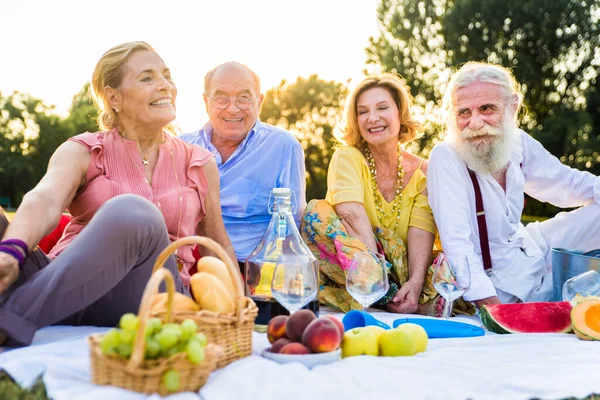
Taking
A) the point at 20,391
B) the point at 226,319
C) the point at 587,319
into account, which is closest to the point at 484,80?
the point at 587,319

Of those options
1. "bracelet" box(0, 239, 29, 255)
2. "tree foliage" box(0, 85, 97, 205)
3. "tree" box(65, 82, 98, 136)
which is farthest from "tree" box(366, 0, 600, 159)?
"tree foliage" box(0, 85, 97, 205)

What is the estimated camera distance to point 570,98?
22.8 metres

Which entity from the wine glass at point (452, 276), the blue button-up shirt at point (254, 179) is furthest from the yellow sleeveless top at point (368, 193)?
the wine glass at point (452, 276)

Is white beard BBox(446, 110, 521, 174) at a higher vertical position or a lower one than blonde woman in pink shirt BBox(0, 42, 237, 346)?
higher

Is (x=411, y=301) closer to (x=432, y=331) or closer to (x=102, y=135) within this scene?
(x=432, y=331)

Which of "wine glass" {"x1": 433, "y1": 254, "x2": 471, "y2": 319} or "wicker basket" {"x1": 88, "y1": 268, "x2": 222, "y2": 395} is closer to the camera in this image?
"wicker basket" {"x1": 88, "y1": 268, "x2": 222, "y2": 395}

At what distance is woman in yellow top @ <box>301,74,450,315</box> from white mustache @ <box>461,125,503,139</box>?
0.51 metres

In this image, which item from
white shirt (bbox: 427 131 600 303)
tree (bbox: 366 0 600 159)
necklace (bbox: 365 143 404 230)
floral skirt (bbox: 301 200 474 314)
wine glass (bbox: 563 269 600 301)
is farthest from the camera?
tree (bbox: 366 0 600 159)

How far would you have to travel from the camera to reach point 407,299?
488 cm

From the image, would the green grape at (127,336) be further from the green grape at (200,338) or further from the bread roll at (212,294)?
the bread roll at (212,294)

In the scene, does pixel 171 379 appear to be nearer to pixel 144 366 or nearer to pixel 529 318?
pixel 144 366

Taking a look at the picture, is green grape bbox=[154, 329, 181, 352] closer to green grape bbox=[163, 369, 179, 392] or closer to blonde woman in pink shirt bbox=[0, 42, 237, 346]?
green grape bbox=[163, 369, 179, 392]

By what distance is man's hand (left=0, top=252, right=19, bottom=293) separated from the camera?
8.91 feet

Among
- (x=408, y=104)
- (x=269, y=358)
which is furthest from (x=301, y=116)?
(x=269, y=358)
